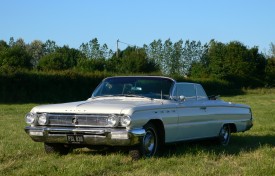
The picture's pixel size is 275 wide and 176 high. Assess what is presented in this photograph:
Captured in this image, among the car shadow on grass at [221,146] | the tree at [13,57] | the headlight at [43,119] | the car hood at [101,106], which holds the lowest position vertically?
the car shadow on grass at [221,146]

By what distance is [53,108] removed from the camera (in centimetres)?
890

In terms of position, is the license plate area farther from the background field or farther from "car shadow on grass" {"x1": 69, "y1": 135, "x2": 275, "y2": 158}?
"car shadow on grass" {"x1": 69, "y1": 135, "x2": 275, "y2": 158}

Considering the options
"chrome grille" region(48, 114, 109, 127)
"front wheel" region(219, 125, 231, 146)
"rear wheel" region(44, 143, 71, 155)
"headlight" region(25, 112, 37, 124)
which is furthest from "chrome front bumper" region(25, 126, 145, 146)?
"front wheel" region(219, 125, 231, 146)

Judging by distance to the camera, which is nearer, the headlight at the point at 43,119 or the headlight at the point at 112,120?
the headlight at the point at 112,120

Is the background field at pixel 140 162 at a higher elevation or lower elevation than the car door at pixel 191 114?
lower

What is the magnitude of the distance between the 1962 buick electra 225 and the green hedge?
2481 cm

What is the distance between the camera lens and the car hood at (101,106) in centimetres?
845

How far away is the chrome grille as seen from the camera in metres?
8.44

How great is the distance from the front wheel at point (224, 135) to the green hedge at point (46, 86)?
24.2 m

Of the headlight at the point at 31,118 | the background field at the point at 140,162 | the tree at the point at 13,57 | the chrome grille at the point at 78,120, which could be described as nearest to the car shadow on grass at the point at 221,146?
the background field at the point at 140,162

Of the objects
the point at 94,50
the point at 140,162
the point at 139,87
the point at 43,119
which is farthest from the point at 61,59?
the point at 140,162

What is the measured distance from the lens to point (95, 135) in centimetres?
835

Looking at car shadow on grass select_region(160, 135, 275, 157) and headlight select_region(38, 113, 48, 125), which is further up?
headlight select_region(38, 113, 48, 125)

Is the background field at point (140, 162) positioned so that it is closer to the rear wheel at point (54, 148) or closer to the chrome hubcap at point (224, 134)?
the rear wheel at point (54, 148)
